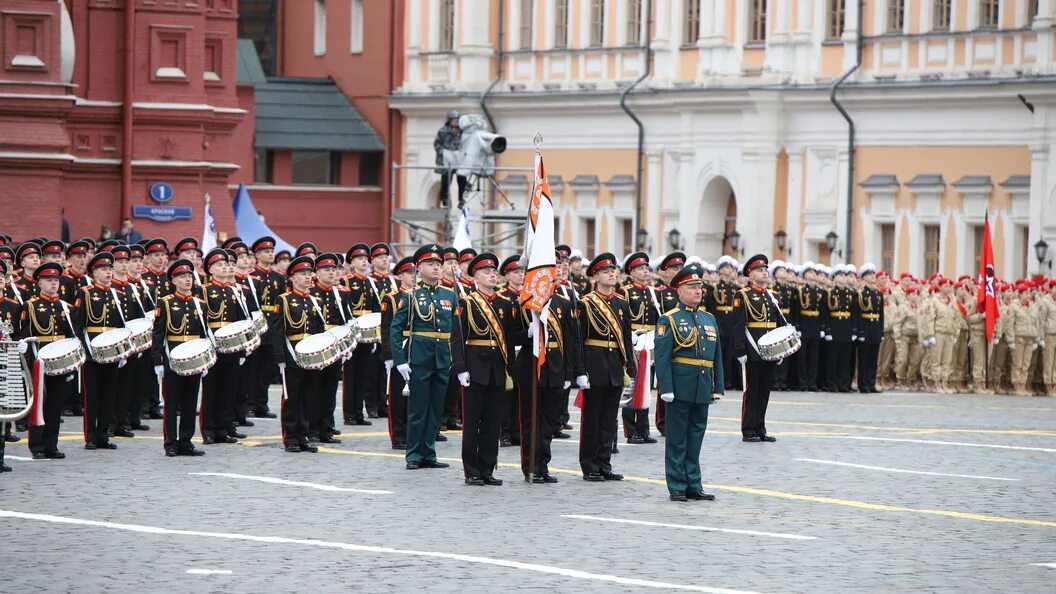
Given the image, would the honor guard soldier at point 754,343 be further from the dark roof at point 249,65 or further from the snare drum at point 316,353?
the dark roof at point 249,65

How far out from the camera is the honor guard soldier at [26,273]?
20219 mm

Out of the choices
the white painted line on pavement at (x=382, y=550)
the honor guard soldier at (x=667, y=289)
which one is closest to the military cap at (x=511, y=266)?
the honor guard soldier at (x=667, y=289)

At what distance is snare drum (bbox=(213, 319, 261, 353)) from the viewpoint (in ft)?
66.6

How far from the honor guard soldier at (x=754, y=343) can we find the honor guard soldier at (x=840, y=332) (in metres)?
8.67

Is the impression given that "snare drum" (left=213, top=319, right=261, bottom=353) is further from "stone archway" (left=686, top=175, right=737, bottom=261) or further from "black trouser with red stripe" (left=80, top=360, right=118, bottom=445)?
"stone archway" (left=686, top=175, right=737, bottom=261)

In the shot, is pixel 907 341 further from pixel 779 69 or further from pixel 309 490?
pixel 309 490

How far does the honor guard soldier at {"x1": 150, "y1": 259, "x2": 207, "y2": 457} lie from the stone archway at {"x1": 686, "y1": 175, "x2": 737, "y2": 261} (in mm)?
26450

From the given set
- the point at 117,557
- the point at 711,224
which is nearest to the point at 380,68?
the point at 711,224

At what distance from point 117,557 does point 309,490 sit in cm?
359

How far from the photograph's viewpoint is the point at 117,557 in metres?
13.9

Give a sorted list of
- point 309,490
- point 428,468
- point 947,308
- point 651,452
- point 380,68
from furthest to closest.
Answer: point 380,68 < point 947,308 < point 651,452 < point 428,468 < point 309,490

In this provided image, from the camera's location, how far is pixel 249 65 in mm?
53062

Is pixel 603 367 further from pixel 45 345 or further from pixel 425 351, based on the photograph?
pixel 45 345

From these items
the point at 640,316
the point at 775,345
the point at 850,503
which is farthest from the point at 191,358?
the point at 850,503
